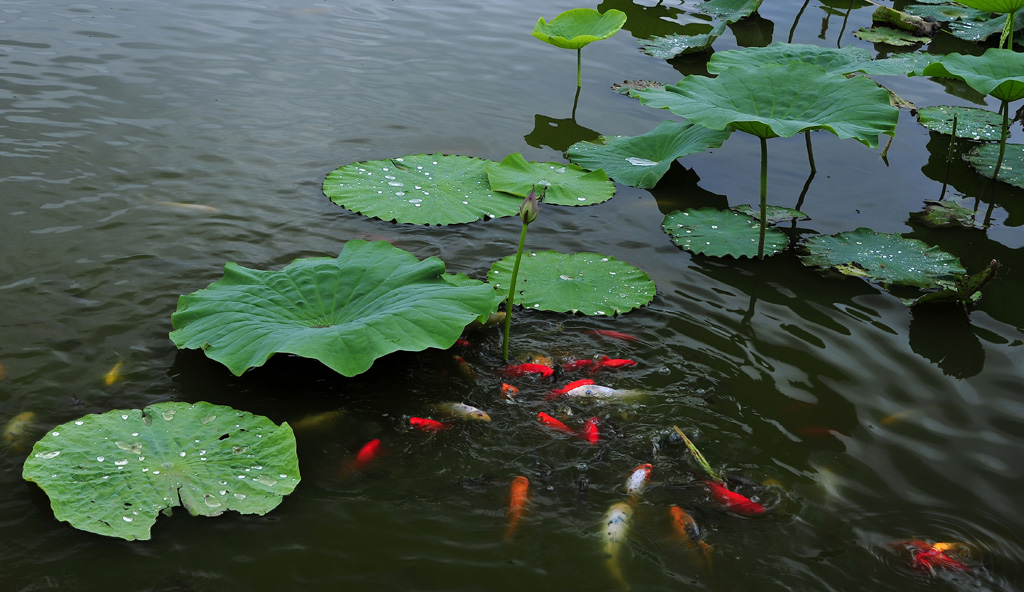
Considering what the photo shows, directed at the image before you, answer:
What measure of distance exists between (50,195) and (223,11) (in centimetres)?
400

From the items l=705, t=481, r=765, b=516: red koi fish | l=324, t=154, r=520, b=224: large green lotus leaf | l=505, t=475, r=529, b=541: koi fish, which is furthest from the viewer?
l=324, t=154, r=520, b=224: large green lotus leaf

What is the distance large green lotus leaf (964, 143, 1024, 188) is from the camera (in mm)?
5449

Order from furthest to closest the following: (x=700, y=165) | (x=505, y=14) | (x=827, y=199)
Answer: (x=505, y=14) → (x=700, y=165) → (x=827, y=199)

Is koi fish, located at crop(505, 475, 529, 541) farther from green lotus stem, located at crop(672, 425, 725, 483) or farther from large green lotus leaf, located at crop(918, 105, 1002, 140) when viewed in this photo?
large green lotus leaf, located at crop(918, 105, 1002, 140)

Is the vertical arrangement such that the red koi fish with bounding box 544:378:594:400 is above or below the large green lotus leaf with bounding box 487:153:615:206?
below

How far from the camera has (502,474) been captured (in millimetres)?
2857

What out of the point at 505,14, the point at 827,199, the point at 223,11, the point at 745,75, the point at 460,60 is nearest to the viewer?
the point at 745,75

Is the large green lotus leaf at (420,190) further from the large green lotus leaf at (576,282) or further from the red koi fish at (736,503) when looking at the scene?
the red koi fish at (736,503)

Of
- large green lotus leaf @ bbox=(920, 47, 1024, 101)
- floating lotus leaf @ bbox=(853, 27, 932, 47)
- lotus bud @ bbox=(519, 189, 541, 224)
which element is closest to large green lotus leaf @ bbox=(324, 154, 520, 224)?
lotus bud @ bbox=(519, 189, 541, 224)

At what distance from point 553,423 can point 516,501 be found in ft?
1.40

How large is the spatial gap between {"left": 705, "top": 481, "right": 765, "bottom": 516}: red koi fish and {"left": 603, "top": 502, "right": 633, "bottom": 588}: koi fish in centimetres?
34

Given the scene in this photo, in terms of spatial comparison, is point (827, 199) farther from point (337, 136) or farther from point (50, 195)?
point (50, 195)

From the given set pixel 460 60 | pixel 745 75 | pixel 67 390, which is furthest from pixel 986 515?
pixel 460 60

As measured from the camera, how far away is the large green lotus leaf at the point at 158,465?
2.51m
